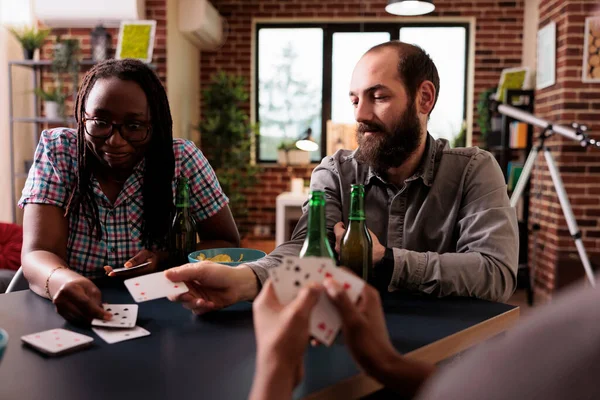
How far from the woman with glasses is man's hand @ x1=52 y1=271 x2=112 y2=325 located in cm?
31

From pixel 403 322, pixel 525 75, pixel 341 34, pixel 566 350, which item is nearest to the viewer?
pixel 566 350

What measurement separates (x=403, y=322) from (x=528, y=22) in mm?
5216

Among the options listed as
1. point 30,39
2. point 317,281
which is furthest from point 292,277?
point 30,39

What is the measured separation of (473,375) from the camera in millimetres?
362

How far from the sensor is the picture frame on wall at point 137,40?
3984 mm

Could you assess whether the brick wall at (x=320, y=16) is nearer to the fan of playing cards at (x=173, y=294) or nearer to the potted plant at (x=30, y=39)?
the potted plant at (x=30, y=39)

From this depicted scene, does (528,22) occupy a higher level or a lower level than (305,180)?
higher

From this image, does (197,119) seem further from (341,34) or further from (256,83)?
(341,34)

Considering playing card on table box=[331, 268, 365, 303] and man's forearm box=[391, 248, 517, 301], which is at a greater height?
playing card on table box=[331, 268, 365, 303]

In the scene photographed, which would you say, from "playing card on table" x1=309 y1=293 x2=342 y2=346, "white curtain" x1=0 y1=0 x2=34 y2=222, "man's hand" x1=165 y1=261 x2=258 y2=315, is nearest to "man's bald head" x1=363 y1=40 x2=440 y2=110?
"man's hand" x1=165 y1=261 x2=258 y2=315

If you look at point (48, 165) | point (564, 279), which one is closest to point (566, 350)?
point (48, 165)

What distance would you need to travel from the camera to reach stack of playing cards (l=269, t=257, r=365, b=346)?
0.65 meters

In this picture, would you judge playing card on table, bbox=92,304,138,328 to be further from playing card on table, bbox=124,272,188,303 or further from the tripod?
the tripod

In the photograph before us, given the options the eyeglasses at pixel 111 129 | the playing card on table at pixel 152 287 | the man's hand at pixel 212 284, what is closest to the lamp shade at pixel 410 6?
the eyeglasses at pixel 111 129
